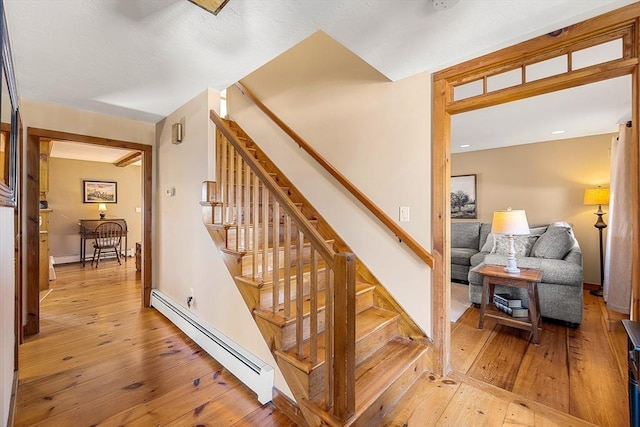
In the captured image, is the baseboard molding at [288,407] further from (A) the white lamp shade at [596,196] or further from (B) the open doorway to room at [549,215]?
(A) the white lamp shade at [596,196]

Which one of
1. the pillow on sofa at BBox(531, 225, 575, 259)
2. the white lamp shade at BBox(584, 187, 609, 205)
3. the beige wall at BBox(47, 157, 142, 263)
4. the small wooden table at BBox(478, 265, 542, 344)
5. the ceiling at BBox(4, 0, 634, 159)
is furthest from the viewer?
the beige wall at BBox(47, 157, 142, 263)

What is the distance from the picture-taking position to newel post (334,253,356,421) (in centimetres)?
133

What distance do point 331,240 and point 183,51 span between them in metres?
1.87

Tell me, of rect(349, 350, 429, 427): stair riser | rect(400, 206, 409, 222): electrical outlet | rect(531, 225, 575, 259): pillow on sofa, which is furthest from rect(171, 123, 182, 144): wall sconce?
rect(531, 225, 575, 259): pillow on sofa

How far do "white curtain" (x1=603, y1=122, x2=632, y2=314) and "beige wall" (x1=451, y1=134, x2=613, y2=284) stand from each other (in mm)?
1020

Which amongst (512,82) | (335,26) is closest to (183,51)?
(335,26)

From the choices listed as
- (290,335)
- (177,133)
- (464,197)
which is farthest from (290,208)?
(464,197)

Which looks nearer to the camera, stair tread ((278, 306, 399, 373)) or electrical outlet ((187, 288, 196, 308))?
stair tread ((278, 306, 399, 373))

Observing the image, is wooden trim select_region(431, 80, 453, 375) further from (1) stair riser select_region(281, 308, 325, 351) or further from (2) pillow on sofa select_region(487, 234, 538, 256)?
(2) pillow on sofa select_region(487, 234, 538, 256)

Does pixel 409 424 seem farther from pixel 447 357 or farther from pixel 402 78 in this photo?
pixel 402 78

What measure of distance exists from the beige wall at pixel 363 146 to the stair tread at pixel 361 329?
0.19 metres

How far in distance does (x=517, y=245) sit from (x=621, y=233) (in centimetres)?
100

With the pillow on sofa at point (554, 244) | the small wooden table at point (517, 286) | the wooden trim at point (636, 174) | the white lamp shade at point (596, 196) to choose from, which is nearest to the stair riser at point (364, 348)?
the small wooden table at point (517, 286)

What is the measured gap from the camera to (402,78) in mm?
2150
